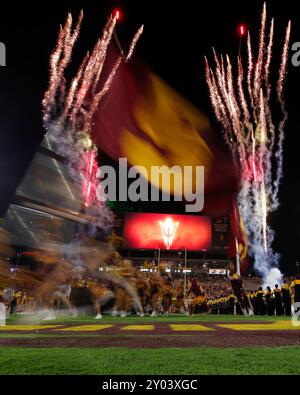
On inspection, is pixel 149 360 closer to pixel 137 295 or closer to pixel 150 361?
pixel 150 361

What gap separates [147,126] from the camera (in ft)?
138

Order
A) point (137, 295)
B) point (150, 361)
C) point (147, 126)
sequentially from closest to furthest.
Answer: point (150, 361) < point (137, 295) < point (147, 126)

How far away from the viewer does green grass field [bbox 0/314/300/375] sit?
4.21 metres

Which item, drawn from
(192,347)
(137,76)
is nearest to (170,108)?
(137,76)

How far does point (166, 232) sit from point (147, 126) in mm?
17713

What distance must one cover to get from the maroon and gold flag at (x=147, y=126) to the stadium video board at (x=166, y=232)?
8637 mm

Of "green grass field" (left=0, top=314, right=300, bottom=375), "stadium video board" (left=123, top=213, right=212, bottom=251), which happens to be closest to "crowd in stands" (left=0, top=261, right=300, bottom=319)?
"green grass field" (left=0, top=314, right=300, bottom=375)

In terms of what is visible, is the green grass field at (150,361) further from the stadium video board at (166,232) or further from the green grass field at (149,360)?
the stadium video board at (166,232)

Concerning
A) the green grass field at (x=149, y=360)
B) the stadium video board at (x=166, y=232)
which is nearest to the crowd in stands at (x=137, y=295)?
the green grass field at (x=149, y=360)

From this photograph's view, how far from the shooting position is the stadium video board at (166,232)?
172 feet

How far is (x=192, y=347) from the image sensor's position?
6066 millimetres

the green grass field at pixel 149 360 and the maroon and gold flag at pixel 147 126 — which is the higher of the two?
the maroon and gold flag at pixel 147 126

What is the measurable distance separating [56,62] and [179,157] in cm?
2677

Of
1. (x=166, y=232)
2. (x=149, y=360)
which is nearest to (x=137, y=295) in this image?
(x=149, y=360)
